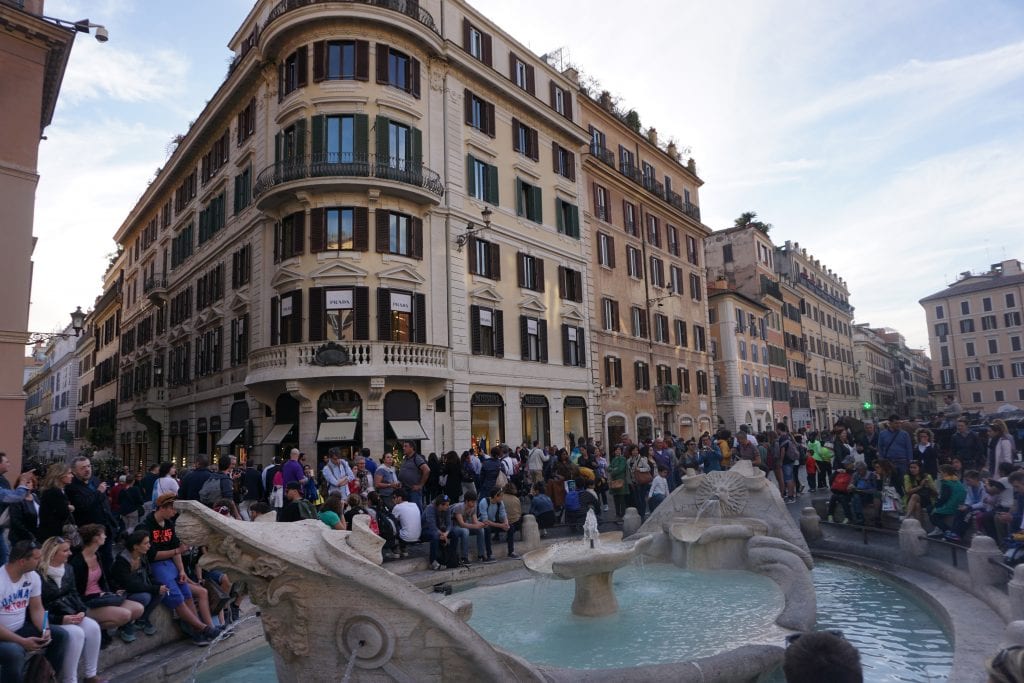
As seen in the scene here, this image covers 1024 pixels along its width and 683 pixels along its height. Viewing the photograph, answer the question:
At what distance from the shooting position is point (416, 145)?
24188 mm

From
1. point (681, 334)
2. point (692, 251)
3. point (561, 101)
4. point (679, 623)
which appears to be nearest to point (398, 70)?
point (561, 101)

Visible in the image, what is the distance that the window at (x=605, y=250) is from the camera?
3403 centimetres

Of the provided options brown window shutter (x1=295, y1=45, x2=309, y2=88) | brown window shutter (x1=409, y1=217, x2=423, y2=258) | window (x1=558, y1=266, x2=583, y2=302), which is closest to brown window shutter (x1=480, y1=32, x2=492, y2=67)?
brown window shutter (x1=295, y1=45, x2=309, y2=88)

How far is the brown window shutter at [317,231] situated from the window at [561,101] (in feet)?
46.4

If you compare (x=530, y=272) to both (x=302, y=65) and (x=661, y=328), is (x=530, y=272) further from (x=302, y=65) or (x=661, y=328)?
(x=661, y=328)

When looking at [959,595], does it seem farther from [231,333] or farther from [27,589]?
[231,333]

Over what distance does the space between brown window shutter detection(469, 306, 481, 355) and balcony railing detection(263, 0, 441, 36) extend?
34.7 feet

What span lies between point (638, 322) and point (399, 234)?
1732 cm

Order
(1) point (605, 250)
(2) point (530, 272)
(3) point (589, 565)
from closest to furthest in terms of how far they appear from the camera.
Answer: (3) point (589, 565)
(2) point (530, 272)
(1) point (605, 250)

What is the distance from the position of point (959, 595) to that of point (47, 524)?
11120mm

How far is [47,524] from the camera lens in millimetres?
7559

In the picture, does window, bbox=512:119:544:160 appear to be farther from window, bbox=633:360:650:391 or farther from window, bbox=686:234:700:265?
window, bbox=686:234:700:265

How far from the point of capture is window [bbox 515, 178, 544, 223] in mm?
28969

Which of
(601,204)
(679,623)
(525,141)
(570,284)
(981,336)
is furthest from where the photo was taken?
(981,336)
